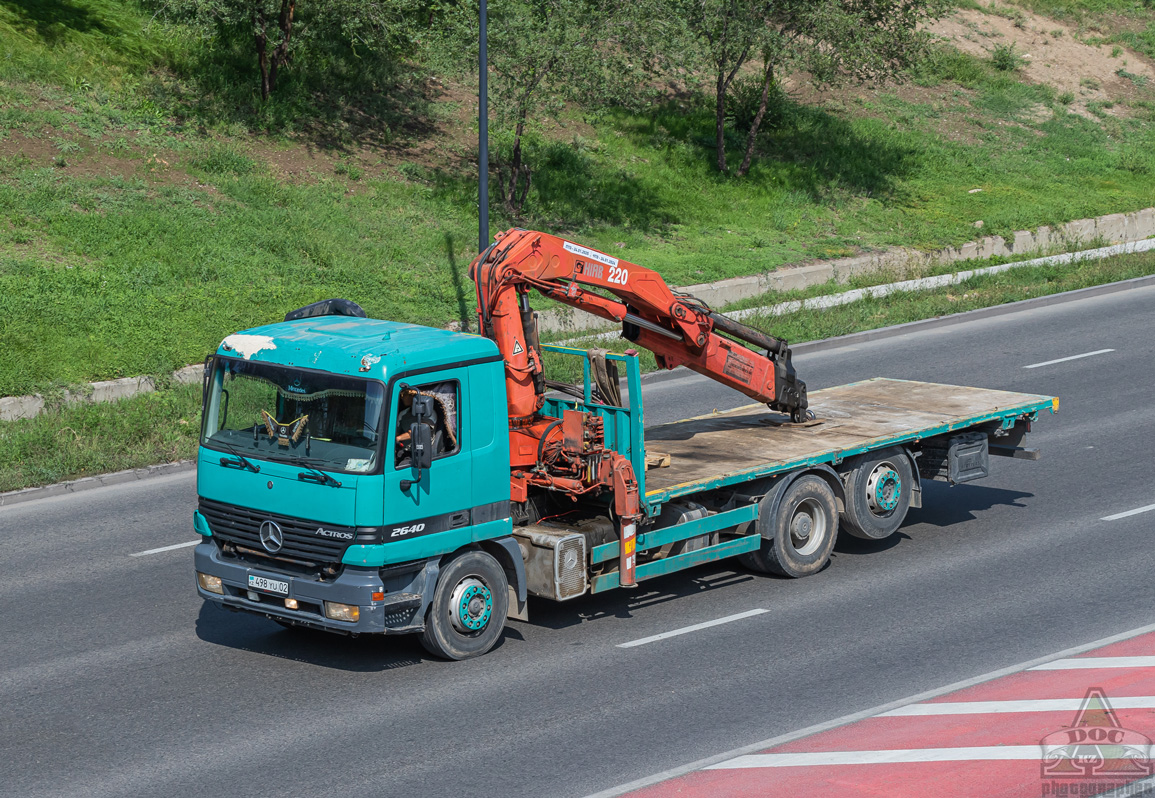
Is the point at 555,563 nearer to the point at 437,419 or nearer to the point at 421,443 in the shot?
the point at 437,419

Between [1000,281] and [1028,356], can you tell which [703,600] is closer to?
[1028,356]

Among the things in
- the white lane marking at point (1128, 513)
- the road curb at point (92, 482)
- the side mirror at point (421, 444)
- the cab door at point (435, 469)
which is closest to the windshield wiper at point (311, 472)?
the cab door at point (435, 469)

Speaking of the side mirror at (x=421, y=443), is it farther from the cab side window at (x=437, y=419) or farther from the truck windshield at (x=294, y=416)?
the truck windshield at (x=294, y=416)

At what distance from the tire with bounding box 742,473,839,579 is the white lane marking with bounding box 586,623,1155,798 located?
271 centimetres

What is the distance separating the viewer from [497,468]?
10.5 meters

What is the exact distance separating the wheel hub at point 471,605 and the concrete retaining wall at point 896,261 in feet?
42.9

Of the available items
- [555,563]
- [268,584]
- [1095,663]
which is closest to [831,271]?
[555,563]

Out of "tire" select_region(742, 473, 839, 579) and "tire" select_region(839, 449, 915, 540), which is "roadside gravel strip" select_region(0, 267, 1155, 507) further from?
"tire" select_region(839, 449, 915, 540)

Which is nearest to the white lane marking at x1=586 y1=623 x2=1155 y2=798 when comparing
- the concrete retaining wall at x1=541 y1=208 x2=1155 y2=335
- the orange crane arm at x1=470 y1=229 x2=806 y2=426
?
the orange crane arm at x1=470 y1=229 x2=806 y2=426

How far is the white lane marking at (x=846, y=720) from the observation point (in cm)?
808

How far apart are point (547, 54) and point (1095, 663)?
19706mm

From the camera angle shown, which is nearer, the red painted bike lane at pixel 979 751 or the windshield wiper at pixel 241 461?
the red painted bike lane at pixel 979 751

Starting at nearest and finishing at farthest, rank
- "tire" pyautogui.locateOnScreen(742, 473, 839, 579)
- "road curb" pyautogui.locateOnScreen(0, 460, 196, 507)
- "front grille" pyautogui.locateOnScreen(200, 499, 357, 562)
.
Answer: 1. "front grille" pyautogui.locateOnScreen(200, 499, 357, 562)
2. "tire" pyautogui.locateOnScreen(742, 473, 839, 579)
3. "road curb" pyautogui.locateOnScreen(0, 460, 196, 507)

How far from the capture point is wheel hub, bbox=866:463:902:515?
1282cm
